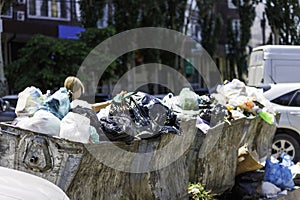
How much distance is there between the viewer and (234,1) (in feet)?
89.4

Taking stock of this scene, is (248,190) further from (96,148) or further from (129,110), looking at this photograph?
(96,148)

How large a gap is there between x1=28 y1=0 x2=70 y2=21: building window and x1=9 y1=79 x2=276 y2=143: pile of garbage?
19078 mm

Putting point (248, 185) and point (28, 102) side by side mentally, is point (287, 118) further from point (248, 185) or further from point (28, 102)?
point (28, 102)

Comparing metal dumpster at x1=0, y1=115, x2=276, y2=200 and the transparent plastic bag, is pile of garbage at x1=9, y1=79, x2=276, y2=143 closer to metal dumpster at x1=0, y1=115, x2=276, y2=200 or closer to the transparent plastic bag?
the transparent plastic bag

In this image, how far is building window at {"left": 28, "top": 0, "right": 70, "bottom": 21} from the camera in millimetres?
23641

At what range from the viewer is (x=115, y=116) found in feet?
15.0

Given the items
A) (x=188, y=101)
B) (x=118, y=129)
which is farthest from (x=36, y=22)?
(x=118, y=129)

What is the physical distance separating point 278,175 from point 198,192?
5.06 feet

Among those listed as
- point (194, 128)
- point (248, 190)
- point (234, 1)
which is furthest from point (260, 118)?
point (234, 1)

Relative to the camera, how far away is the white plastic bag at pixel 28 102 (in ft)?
15.3

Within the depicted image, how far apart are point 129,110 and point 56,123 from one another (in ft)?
2.85

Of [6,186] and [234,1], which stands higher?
[234,1]

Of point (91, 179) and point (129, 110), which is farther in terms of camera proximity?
point (129, 110)

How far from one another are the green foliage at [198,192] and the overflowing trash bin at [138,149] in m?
0.09
